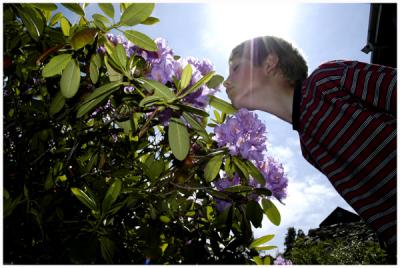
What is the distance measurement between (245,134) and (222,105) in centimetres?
15

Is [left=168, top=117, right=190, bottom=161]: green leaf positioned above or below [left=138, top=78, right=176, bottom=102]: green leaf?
below

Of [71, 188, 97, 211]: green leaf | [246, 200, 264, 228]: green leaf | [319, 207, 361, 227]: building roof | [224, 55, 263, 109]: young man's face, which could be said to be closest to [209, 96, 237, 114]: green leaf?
[224, 55, 263, 109]: young man's face

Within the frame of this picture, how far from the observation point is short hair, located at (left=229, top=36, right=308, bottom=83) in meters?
1.80

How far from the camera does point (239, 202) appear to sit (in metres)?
1.50

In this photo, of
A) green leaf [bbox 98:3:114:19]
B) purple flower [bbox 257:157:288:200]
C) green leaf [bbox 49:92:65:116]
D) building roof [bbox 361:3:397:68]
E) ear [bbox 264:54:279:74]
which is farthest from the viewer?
building roof [bbox 361:3:397:68]

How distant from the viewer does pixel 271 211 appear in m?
1.55

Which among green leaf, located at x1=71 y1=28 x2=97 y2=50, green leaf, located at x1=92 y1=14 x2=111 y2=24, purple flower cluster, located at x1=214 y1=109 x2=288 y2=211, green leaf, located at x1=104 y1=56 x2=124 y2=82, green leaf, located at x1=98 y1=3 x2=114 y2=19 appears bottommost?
purple flower cluster, located at x1=214 y1=109 x2=288 y2=211

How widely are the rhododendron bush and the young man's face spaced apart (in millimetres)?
139

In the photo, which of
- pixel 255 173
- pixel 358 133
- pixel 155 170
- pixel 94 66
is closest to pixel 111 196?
pixel 155 170

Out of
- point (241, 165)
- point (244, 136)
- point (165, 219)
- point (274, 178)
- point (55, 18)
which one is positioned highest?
point (55, 18)

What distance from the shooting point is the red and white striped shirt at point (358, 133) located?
128cm

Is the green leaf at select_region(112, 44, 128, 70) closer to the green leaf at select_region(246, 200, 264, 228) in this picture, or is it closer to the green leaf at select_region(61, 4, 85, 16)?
the green leaf at select_region(61, 4, 85, 16)

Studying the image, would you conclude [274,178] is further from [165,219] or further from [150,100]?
[150,100]

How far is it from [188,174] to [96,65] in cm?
57
